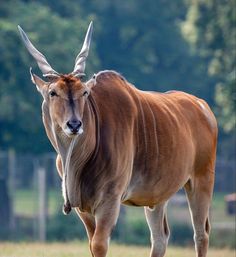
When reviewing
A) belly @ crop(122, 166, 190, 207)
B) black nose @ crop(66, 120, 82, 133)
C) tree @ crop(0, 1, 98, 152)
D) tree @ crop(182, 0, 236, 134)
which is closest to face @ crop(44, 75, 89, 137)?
black nose @ crop(66, 120, 82, 133)

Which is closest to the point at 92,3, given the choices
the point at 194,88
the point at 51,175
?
the point at 194,88

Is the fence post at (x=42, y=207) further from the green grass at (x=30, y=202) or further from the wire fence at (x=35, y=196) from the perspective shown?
Answer: the green grass at (x=30, y=202)

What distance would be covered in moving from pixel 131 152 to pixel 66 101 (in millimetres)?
1033

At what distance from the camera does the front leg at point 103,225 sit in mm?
9633

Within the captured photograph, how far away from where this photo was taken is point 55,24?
1342 inches

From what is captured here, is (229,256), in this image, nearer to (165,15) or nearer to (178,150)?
(178,150)

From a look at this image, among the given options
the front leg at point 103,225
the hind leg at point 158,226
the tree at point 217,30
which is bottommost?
the tree at point 217,30

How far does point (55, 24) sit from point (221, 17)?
5085 millimetres

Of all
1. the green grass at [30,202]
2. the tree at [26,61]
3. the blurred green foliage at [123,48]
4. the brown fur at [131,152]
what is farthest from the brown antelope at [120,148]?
the tree at [26,61]

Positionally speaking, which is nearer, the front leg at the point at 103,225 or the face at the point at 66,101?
the face at the point at 66,101

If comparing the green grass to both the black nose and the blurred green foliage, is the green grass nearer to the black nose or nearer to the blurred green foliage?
the blurred green foliage

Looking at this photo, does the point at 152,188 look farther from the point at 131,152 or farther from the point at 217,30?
the point at 217,30

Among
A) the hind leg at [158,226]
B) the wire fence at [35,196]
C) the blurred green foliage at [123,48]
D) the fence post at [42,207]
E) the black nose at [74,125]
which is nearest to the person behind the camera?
the black nose at [74,125]

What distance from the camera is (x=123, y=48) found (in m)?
45.4
